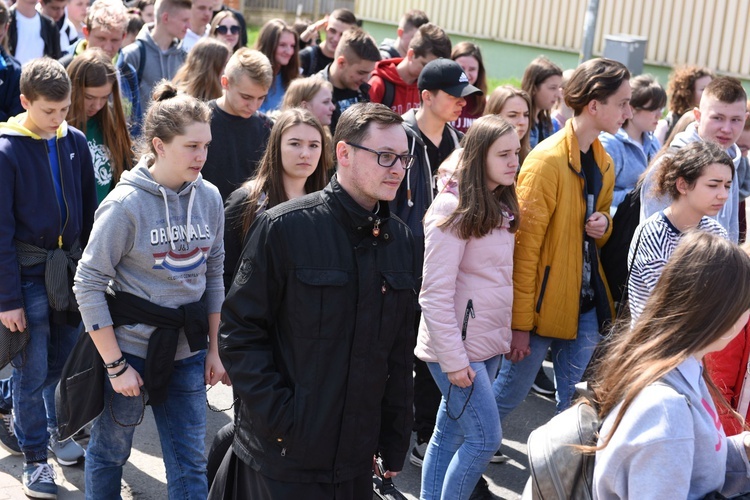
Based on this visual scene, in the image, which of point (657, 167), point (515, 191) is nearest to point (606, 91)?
point (657, 167)

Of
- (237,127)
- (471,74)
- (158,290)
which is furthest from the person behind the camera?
(471,74)

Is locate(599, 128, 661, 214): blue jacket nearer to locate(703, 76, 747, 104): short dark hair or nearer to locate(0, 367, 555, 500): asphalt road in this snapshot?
locate(703, 76, 747, 104): short dark hair

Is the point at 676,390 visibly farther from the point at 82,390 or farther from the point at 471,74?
the point at 471,74

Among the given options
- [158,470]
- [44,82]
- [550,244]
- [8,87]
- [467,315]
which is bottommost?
[158,470]

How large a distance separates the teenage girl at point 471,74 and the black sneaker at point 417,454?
2533 mm

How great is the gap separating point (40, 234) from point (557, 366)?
8.93 feet

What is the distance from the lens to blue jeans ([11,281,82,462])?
14.5 feet

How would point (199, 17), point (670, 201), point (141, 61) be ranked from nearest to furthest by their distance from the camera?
1. point (670, 201)
2. point (141, 61)
3. point (199, 17)

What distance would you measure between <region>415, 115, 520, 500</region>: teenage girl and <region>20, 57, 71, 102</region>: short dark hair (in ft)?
5.91

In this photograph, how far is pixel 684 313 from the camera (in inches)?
101

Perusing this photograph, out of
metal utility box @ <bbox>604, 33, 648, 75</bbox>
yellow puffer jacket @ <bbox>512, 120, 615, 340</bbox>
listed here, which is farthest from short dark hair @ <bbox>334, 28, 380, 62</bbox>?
metal utility box @ <bbox>604, 33, 648, 75</bbox>

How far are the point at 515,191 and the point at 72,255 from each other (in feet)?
7.09

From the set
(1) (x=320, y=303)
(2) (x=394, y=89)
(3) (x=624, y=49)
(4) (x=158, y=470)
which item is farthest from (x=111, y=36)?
(3) (x=624, y=49)

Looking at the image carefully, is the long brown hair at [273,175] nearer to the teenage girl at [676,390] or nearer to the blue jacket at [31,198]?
the blue jacket at [31,198]
